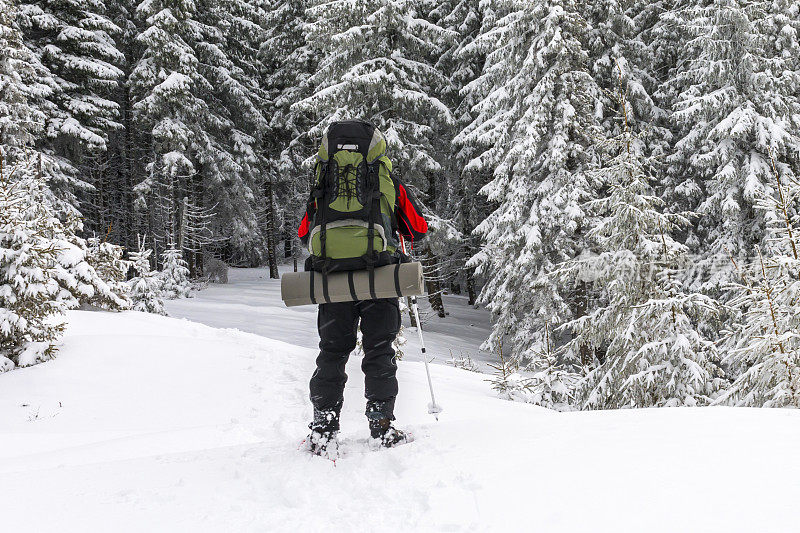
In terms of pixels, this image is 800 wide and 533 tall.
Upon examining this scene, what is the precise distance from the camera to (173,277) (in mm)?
18922

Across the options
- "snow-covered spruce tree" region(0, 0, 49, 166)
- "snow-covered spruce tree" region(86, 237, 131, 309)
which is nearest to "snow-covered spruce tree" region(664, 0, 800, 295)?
"snow-covered spruce tree" region(86, 237, 131, 309)

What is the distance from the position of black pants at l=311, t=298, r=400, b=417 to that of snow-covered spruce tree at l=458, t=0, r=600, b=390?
9564mm

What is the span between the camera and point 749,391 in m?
5.43

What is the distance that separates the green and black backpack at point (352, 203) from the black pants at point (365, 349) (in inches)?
13.2

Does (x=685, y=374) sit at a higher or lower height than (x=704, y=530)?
lower

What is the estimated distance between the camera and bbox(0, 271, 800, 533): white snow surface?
6.87ft

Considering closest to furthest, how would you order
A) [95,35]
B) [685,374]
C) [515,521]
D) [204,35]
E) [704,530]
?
[704,530] < [515,521] < [685,374] < [95,35] < [204,35]

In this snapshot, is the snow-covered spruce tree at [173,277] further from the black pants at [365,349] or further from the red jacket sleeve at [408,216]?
the red jacket sleeve at [408,216]

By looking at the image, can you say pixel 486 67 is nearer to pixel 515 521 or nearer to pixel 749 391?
pixel 749 391

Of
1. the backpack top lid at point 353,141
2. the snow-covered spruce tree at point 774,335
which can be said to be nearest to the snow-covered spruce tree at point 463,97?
the snow-covered spruce tree at point 774,335

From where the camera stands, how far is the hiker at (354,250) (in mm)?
3350

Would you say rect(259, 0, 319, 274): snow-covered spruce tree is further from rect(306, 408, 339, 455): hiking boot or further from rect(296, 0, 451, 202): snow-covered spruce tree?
rect(306, 408, 339, 455): hiking boot

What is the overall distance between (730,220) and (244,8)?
70.3 feet

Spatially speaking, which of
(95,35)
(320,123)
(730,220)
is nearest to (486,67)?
(320,123)
